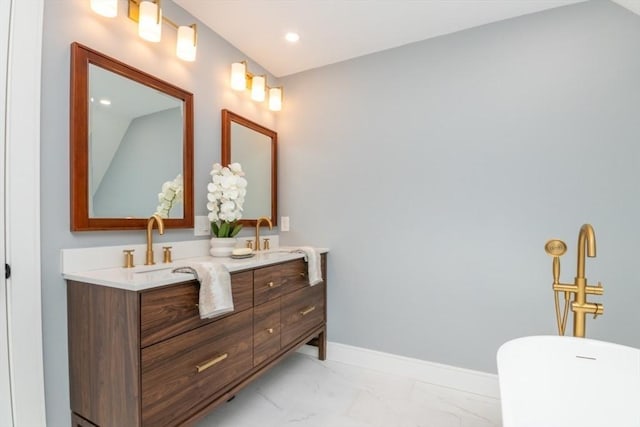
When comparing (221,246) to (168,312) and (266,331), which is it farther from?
(168,312)

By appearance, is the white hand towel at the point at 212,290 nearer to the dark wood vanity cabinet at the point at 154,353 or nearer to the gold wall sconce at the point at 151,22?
the dark wood vanity cabinet at the point at 154,353

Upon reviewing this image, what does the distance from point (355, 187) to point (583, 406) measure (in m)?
1.70

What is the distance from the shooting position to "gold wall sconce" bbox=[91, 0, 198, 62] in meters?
1.38

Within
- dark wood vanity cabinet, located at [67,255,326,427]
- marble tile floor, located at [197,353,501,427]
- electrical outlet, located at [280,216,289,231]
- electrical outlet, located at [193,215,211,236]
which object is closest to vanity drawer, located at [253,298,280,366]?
dark wood vanity cabinet, located at [67,255,326,427]

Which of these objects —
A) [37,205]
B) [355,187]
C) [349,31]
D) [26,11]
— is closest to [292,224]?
[355,187]

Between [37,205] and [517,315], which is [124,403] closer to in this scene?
[37,205]

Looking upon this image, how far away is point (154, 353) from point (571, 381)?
63.2 inches

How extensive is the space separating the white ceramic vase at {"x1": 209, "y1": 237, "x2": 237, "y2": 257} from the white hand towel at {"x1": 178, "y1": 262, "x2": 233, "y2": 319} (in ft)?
1.74

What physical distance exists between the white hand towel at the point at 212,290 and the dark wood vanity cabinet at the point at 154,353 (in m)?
0.06

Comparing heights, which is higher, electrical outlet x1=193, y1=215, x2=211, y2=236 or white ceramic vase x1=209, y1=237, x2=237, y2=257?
electrical outlet x1=193, y1=215, x2=211, y2=236

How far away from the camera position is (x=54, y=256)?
126cm

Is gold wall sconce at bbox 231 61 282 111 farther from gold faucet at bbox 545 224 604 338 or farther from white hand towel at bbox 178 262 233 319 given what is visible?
gold faucet at bbox 545 224 604 338

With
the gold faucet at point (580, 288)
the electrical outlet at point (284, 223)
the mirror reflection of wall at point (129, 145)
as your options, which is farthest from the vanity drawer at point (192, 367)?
the gold faucet at point (580, 288)

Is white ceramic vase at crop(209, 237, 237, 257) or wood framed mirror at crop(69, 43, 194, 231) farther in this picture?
white ceramic vase at crop(209, 237, 237, 257)
